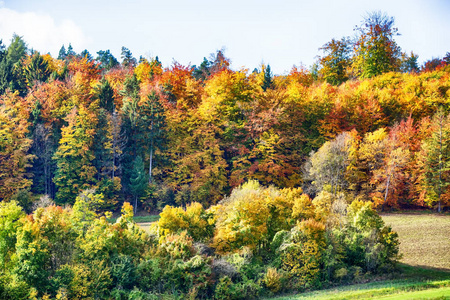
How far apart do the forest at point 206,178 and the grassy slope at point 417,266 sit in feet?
7.75

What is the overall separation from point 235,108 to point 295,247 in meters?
27.6

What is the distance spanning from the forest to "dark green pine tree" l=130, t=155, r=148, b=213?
0.18 meters

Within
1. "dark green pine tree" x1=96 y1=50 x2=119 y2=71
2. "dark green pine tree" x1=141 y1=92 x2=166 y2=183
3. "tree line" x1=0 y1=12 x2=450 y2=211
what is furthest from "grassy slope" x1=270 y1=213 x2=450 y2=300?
"dark green pine tree" x1=96 y1=50 x2=119 y2=71

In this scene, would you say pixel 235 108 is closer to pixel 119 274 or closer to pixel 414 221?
pixel 414 221

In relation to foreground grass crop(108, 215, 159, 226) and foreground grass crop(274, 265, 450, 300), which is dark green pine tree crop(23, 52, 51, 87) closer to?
foreground grass crop(108, 215, 159, 226)

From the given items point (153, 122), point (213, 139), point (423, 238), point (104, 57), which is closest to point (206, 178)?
point (213, 139)

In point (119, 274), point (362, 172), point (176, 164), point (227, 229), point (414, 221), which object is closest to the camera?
point (119, 274)

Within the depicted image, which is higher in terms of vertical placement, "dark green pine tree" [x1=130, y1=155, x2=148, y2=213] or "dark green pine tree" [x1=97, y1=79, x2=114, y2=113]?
"dark green pine tree" [x1=97, y1=79, x2=114, y2=113]

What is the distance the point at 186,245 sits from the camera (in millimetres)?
30172

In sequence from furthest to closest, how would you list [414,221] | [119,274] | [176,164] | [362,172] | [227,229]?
[176,164] < [362,172] < [414,221] < [227,229] < [119,274]

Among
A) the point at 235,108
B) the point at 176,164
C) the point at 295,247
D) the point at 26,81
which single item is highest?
the point at 26,81

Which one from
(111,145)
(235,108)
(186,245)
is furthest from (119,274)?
(235,108)

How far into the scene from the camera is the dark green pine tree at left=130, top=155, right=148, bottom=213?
165 ft

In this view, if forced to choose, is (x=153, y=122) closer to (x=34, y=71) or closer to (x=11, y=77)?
(x=34, y=71)
